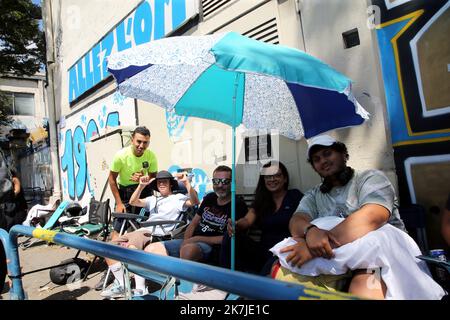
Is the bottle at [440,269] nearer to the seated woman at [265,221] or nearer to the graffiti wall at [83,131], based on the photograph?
the seated woman at [265,221]

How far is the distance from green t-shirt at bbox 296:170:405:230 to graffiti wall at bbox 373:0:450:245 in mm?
791

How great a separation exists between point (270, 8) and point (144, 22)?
3369 millimetres

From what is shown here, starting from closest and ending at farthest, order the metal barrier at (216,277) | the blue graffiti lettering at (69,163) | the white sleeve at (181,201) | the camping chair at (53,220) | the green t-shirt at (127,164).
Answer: the metal barrier at (216,277)
the white sleeve at (181,201)
the green t-shirt at (127,164)
the camping chair at (53,220)
the blue graffiti lettering at (69,163)

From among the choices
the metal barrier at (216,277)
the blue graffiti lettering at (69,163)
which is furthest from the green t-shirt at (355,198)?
the blue graffiti lettering at (69,163)

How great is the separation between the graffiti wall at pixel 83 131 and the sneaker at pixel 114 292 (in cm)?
379

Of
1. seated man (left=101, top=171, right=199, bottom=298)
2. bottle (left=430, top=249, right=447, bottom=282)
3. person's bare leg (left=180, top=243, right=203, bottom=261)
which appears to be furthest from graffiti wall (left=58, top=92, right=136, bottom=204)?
bottle (left=430, top=249, right=447, bottom=282)

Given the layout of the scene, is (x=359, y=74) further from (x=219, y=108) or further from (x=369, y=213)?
(x=369, y=213)

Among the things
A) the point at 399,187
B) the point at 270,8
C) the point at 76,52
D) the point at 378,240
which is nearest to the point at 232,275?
the point at 378,240

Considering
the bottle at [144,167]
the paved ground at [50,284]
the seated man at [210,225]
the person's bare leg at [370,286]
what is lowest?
the paved ground at [50,284]

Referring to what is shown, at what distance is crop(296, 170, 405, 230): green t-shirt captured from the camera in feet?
7.05

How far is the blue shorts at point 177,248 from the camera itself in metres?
3.12

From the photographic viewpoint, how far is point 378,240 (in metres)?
1.83

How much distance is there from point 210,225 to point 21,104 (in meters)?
24.9

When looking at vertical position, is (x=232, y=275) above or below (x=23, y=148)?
below
